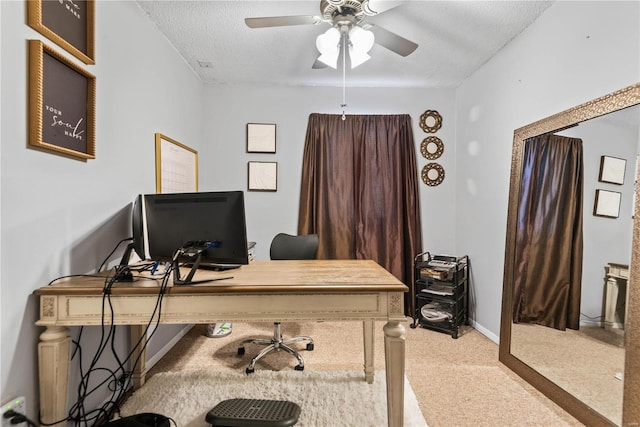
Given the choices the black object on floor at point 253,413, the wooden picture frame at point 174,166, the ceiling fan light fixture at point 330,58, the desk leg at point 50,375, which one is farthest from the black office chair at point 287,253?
the ceiling fan light fixture at point 330,58

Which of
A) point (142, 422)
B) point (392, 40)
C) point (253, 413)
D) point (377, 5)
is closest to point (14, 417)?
point (142, 422)

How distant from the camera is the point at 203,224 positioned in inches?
57.9

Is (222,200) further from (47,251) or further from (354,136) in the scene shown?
(354,136)

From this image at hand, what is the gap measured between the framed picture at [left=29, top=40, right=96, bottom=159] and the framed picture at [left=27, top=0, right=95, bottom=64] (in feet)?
0.25

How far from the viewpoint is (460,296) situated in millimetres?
2969

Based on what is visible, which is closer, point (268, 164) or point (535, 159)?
point (535, 159)

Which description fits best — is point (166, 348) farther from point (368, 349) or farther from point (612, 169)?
point (612, 169)

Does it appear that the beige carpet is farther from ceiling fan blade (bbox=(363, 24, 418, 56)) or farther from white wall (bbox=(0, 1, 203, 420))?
ceiling fan blade (bbox=(363, 24, 418, 56))

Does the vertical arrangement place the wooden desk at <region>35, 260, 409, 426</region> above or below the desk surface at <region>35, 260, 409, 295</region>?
below

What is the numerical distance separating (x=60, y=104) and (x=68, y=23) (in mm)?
395

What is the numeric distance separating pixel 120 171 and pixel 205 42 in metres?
1.34

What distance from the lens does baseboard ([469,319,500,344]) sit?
2.72 metres

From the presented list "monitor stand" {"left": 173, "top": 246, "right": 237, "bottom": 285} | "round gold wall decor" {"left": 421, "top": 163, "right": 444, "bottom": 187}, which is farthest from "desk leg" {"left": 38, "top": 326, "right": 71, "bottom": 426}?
"round gold wall decor" {"left": 421, "top": 163, "right": 444, "bottom": 187}

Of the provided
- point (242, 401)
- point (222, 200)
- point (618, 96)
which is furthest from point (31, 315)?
point (618, 96)
